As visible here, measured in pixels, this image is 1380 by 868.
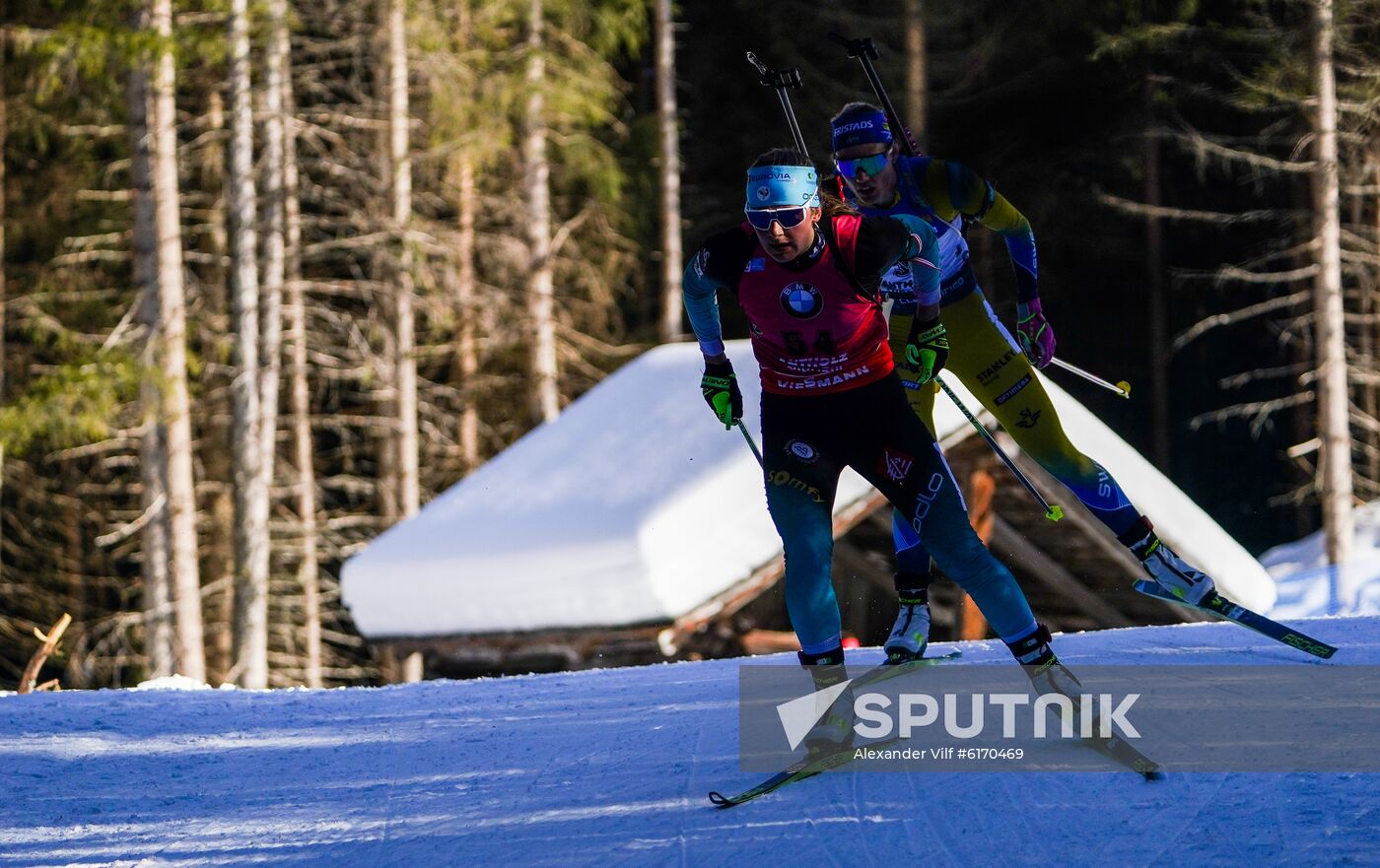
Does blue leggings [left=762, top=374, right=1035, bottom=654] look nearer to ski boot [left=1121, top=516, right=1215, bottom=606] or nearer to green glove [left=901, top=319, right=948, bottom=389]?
green glove [left=901, top=319, right=948, bottom=389]

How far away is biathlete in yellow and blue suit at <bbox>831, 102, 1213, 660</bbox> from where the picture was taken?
5.78 m

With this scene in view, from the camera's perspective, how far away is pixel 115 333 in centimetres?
1481

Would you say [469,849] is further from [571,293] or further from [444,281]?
[571,293]

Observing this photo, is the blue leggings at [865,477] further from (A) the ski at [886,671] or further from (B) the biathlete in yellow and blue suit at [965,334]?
(B) the biathlete in yellow and blue suit at [965,334]

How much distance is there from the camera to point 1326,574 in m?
15.6

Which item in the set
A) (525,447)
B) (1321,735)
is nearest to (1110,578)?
(525,447)

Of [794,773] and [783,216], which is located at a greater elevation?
[783,216]

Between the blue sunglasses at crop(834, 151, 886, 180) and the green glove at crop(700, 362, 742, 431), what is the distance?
1085mm

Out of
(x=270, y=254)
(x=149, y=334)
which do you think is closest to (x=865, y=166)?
(x=149, y=334)

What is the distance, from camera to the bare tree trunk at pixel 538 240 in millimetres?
19953

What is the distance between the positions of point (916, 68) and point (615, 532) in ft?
A: 42.9

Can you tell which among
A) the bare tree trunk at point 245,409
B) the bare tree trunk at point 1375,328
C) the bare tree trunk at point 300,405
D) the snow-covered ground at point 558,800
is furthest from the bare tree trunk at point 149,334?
the bare tree trunk at point 1375,328

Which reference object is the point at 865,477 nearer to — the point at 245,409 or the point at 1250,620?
the point at 1250,620

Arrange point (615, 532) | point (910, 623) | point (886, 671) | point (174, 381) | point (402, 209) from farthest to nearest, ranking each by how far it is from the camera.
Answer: point (402, 209) < point (174, 381) < point (615, 532) < point (910, 623) < point (886, 671)
